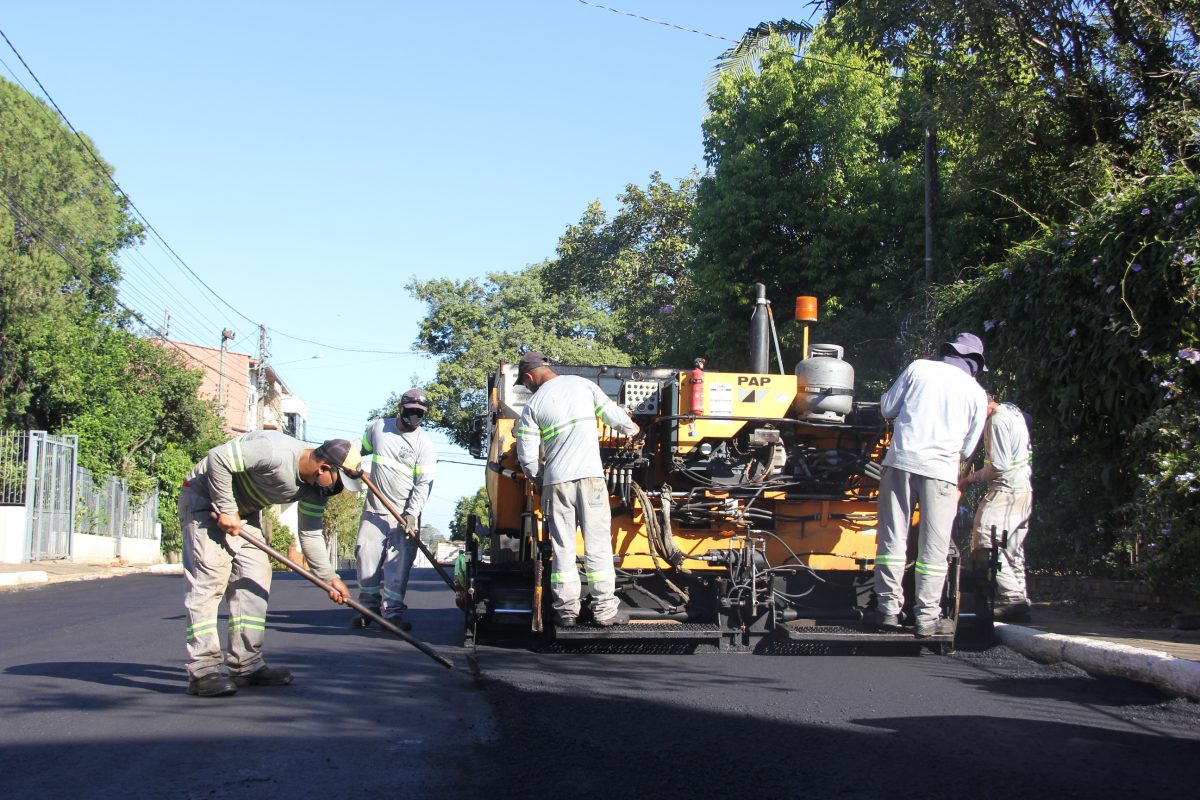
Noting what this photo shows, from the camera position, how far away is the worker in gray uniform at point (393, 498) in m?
8.72

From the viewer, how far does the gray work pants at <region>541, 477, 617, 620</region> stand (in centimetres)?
692

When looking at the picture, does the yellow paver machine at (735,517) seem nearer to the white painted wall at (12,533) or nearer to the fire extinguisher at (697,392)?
the fire extinguisher at (697,392)

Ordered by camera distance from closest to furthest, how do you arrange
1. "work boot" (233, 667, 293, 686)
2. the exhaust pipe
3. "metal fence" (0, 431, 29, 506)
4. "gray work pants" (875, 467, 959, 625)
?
1. "work boot" (233, 667, 293, 686)
2. "gray work pants" (875, 467, 959, 625)
3. the exhaust pipe
4. "metal fence" (0, 431, 29, 506)

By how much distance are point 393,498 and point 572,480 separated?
264cm

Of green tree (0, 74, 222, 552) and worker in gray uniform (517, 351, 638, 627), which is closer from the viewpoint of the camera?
worker in gray uniform (517, 351, 638, 627)

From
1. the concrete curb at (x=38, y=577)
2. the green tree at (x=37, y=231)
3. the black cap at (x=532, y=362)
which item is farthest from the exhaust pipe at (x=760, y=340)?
the green tree at (x=37, y=231)

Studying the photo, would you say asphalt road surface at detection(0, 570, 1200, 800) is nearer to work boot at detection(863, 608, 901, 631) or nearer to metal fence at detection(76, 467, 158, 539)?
work boot at detection(863, 608, 901, 631)

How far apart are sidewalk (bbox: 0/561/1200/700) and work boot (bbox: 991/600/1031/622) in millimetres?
89

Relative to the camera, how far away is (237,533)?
18.7 feet

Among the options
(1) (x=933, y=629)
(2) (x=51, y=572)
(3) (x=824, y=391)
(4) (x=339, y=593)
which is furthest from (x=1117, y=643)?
(2) (x=51, y=572)

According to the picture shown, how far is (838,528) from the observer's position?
7730mm

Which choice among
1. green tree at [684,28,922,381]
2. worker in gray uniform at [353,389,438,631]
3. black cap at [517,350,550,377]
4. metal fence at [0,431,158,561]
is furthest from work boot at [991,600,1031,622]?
metal fence at [0,431,158,561]

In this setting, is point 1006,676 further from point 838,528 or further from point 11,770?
point 11,770

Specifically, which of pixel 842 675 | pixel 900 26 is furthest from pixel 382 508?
pixel 900 26
